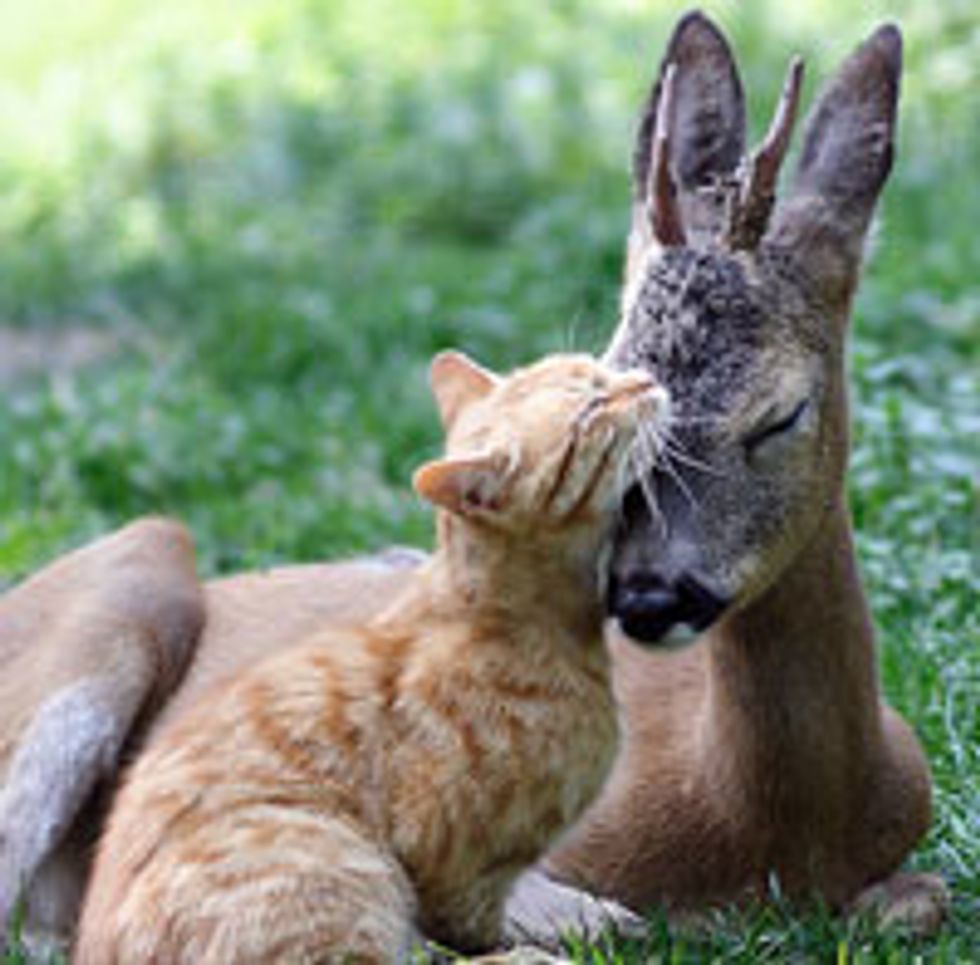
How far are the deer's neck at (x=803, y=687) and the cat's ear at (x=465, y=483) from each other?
82 cm

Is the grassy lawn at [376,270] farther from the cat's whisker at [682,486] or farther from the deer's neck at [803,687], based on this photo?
the cat's whisker at [682,486]

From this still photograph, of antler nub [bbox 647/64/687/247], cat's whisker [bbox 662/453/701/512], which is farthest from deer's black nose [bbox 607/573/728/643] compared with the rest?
antler nub [bbox 647/64/687/247]

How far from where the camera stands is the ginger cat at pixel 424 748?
16.3 feet

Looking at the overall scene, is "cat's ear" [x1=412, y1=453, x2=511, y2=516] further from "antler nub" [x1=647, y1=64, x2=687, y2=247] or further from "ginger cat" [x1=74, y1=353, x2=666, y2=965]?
"antler nub" [x1=647, y1=64, x2=687, y2=247]

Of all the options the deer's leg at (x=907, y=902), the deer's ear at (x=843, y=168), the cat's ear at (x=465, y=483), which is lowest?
the deer's leg at (x=907, y=902)

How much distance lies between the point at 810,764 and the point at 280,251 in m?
6.63

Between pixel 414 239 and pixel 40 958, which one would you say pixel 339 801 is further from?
pixel 414 239

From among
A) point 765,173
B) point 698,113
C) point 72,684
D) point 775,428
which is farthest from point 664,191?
point 72,684

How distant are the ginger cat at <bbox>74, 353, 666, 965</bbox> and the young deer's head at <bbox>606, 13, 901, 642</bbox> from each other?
13cm

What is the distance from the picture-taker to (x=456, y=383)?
5809 mm

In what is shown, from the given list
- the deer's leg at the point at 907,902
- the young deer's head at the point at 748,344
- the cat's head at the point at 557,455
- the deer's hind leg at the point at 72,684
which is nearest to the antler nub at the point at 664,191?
the young deer's head at the point at 748,344

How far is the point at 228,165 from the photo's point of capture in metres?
13.5

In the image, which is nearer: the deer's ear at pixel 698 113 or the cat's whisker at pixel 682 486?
the cat's whisker at pixel 682 486

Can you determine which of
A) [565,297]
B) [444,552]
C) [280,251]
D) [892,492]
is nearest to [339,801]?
[444,552]
